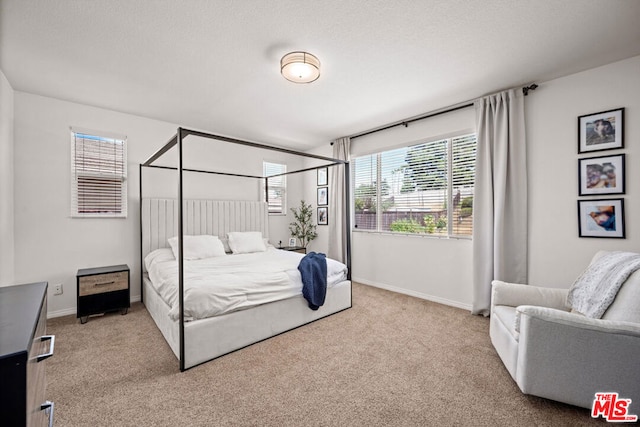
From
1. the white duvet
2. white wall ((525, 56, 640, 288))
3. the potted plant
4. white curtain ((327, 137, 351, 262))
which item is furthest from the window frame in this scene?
white wall ((525, 56, 640, 288))

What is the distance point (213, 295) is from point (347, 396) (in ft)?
4.24

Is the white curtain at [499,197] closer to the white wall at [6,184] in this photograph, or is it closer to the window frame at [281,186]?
the window frame at [281,186]

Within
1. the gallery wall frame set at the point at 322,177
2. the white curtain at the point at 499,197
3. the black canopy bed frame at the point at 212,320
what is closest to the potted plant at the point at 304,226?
the gallery wall frame set at the point at 322,177

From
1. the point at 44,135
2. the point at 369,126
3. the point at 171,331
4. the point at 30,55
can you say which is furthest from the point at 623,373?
the point at 44,135

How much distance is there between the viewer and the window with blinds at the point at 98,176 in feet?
10.9

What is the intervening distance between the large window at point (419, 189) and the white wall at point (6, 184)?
4.36 m

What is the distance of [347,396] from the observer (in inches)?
71.1

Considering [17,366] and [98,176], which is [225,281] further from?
[98,176]

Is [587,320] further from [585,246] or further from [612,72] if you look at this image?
[612,72]

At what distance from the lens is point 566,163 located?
8.93 feet

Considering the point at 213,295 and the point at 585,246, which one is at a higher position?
the point at 585,246

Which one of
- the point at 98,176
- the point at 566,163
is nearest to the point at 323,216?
the point at 98,176

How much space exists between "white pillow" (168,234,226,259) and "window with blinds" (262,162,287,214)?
4.90 ft

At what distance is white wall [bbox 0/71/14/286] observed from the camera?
2.62m
